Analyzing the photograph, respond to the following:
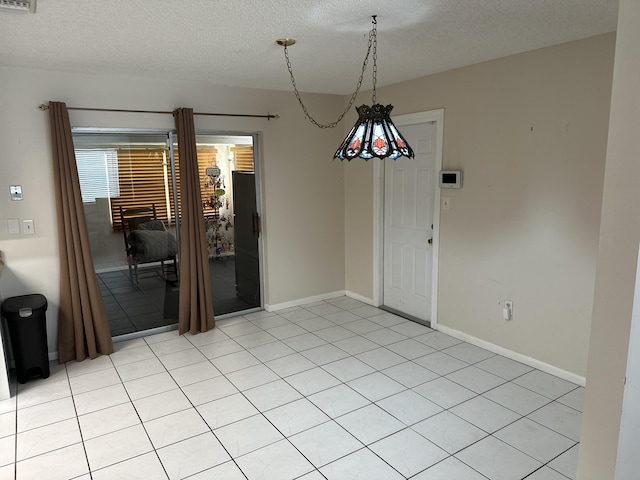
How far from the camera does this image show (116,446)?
2.64 metres

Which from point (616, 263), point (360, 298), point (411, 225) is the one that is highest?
point (616, 263)

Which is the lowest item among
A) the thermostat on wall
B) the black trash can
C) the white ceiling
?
the black trash can

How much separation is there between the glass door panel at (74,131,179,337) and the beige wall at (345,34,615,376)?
8.67 ft

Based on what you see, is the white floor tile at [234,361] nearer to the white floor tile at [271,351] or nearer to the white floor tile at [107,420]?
the white floor tile at [271,351]

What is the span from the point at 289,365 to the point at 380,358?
2.60 ft

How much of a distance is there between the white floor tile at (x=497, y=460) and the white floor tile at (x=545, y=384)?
804 millimetres

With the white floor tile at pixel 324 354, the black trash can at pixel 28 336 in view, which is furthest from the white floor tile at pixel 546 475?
the black trash can at pixel 28 336

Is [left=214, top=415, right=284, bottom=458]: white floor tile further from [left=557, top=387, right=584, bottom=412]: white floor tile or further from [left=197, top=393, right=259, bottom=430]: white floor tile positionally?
[left=557, top=387, right=584, bottom=412]: white floor tile

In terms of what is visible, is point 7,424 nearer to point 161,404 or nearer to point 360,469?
point 161,404

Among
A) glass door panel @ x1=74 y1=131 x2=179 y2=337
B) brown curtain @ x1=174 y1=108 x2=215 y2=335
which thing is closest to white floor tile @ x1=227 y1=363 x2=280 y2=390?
brown curtain @ x1=174 y1=108 x2=215 y2=335

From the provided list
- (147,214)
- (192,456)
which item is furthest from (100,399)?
(147,214)

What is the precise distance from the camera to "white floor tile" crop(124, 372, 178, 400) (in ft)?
10.7

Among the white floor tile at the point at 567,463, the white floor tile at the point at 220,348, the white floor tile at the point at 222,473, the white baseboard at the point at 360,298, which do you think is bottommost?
the white floor tile at the point at 222,473

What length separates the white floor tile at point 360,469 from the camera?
236 centimetres
